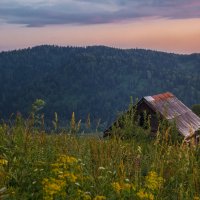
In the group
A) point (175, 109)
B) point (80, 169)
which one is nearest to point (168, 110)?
point (175, 109)

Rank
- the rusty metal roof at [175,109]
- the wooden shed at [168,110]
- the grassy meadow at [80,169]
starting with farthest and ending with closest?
the rusty metal roof at [175,109] < the wooden shed at [168,110] < the grassy meadow at [80,169]

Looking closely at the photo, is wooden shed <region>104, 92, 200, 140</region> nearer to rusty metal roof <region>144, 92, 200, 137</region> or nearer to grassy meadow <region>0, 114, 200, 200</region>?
rusty metal roof <region>144, 92, 200, 137</region>

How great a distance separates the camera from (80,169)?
5301 millimetres

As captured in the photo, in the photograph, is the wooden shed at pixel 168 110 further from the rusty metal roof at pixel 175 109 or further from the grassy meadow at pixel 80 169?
the grassy meadow at pixel 80 169

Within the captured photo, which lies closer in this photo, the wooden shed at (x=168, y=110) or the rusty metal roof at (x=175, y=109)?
the wooden shed at (x=168, y=110)

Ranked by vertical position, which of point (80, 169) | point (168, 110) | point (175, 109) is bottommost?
point (175, 109)

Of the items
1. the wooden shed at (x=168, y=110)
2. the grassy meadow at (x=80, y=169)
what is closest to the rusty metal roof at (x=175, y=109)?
the wooden shed at (x=168, y=110)

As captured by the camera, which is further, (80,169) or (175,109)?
(175,109)

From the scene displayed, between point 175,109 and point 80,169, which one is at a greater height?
point 80,169

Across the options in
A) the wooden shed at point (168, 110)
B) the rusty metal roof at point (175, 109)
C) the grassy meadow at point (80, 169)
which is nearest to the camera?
the grassy meadow at point (80, 169)

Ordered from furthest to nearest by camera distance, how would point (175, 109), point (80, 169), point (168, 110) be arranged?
point (175, 109) → point (168, 110) → point (80, 169)

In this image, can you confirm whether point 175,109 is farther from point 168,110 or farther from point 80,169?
point 80,169

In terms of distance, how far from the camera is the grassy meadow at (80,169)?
4.77 metres

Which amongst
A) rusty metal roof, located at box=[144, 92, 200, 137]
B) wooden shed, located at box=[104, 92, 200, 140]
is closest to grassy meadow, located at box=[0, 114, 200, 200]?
wooden shed, located at box=[104, 92, 200, 140]
